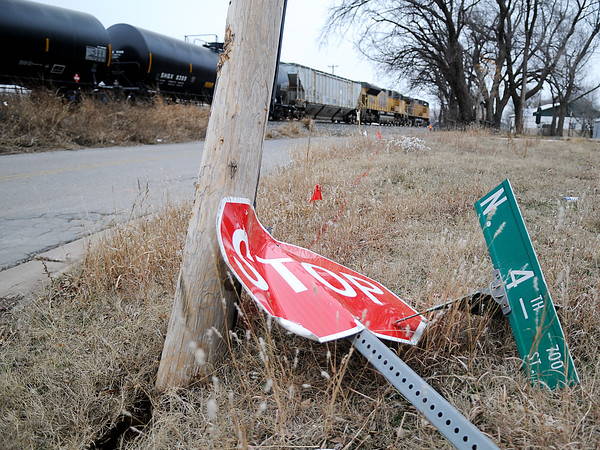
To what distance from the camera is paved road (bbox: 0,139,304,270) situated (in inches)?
155

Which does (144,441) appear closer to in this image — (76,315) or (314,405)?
(314,405)

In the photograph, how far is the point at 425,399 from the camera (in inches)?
53.6

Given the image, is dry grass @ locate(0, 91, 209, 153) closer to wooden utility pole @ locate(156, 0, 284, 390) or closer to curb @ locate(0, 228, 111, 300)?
curb @ locate(0, 228, 111, 300)

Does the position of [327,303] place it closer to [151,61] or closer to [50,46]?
[50,46]

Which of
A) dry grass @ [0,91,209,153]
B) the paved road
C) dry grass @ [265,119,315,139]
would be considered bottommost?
the paved road

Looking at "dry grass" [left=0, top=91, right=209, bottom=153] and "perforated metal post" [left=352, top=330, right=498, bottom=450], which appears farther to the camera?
"dry grass" [left=0, top=91, right=209, bottom=153]

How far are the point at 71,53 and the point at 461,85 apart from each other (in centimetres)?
1711

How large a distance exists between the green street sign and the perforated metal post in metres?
0.45

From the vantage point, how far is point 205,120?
16625 mm

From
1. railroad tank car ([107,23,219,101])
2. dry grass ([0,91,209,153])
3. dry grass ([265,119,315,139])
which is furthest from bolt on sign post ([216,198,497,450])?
railroad tank car ([107,23,219,101])

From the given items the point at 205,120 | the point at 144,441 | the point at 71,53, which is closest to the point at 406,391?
the point at 144,441

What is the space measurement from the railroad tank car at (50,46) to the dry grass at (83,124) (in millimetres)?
1048

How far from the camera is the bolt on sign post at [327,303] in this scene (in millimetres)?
1353

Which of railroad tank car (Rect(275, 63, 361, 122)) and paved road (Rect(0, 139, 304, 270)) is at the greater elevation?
railroad tank car (Rect(275, 63, 361, 122))
